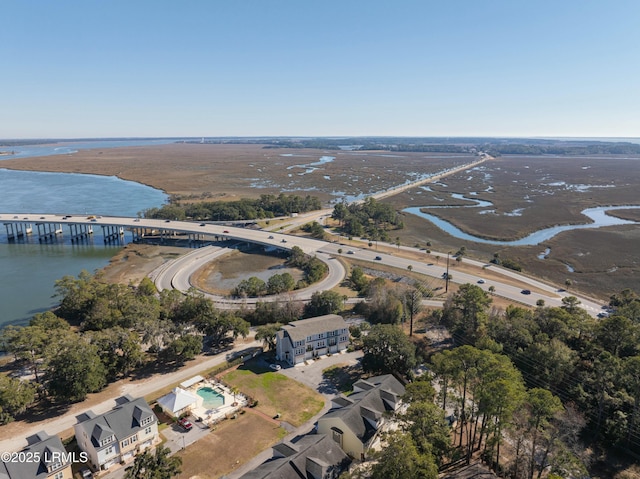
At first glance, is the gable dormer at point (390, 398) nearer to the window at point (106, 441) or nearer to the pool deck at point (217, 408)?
the pool deck at point (217, 408)

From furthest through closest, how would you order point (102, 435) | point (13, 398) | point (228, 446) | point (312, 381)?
point (312, 381) < point (13, 398) < point (228, 446) < point (102, 435)

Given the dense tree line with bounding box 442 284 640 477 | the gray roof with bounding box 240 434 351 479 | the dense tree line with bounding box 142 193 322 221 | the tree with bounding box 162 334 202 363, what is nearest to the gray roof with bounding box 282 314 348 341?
the tree with bounding box 162 334 202 363

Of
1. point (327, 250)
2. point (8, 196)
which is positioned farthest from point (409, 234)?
point (8, 196)

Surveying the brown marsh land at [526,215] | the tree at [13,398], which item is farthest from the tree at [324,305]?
the brown marsh land at [526,215]

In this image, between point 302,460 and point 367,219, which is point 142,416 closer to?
point 302,460

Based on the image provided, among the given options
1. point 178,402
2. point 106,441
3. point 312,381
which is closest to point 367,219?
point 312,381

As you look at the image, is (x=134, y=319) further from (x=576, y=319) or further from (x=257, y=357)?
(x=576, y=319)
